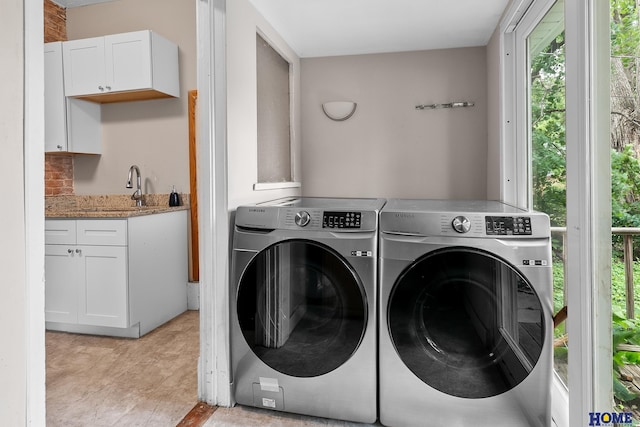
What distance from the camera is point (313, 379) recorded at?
1637 mm

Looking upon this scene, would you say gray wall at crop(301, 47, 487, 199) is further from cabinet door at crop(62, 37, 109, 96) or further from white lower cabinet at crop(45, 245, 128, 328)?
cabinet door at crop(62, 37, 109, 96)

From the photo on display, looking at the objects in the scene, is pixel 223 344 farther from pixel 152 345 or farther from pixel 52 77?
pixel 52 77

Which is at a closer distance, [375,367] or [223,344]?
[375,367]

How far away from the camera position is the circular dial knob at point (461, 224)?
4.83 feet

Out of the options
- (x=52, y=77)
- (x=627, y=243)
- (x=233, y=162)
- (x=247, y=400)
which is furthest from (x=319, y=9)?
(x=52, y=77)

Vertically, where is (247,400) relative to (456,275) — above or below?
below

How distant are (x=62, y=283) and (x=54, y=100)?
1.58 meters

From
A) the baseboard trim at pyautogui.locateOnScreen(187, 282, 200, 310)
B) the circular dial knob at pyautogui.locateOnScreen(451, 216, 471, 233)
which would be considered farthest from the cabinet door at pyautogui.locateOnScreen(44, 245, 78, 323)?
the circular dial knob at pyautogui.locateOnScreen(451, 216, 471, 233)

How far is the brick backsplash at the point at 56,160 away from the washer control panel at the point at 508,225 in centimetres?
356

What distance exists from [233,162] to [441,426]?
1527 millimetres

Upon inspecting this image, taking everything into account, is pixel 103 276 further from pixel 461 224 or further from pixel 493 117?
pixel 493 117

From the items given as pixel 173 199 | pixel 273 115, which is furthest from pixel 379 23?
pixel 173 199

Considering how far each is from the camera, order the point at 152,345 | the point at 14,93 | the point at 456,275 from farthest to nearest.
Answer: the point at 152,345
the point at 456,275
the point at 14,93

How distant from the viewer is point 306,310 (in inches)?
64.4
